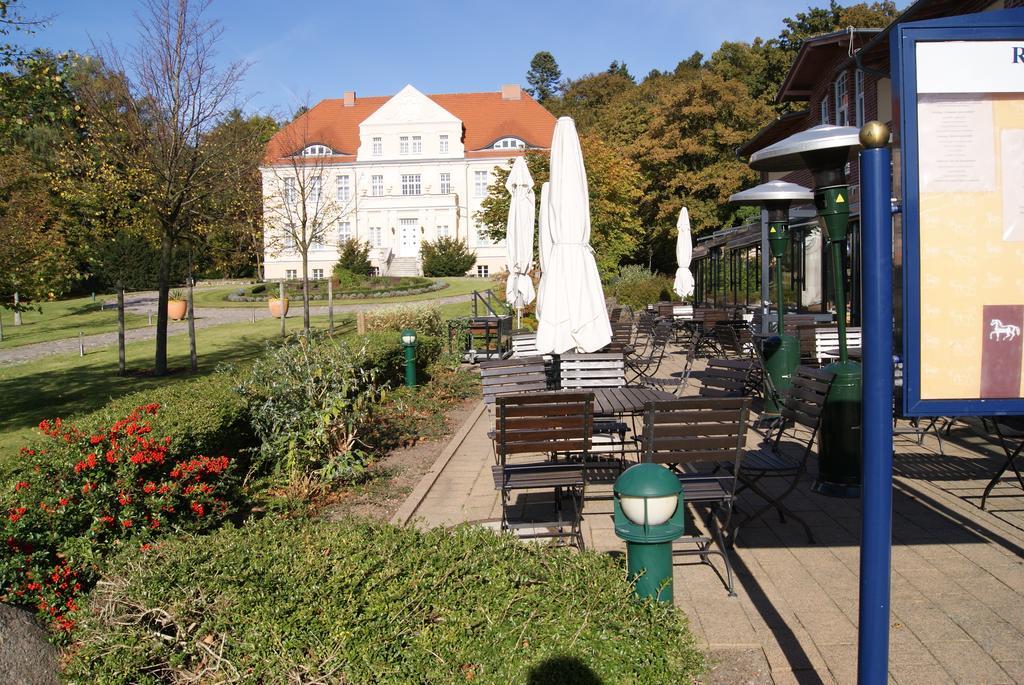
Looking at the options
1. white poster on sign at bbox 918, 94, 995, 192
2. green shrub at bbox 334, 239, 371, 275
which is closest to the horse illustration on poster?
white poster on sign at bbox 918, 94, 995, 192

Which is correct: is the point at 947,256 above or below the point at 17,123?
below

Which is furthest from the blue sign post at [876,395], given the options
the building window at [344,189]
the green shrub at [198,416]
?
the building window at [344,189]

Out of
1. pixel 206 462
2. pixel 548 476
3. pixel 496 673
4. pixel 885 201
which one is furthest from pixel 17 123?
pixel 885 201

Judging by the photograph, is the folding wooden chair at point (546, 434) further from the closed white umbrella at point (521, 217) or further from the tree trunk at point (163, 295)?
the tree trunk at point (163, 295)

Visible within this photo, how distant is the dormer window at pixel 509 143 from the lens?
200 ft

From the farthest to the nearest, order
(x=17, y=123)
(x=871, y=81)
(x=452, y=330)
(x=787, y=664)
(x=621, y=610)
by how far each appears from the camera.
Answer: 1. (x=871, y=81)
2. (x=452, y=330)
3. (x=17, y=123)
4. (x=787, y=664)
5. (x=621, y=610)

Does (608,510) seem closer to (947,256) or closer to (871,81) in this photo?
(947,256)

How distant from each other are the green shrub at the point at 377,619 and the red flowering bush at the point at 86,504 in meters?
0.53

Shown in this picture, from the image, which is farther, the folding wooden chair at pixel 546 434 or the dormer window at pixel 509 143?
the dormer window at pixel 509 143

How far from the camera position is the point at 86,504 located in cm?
437

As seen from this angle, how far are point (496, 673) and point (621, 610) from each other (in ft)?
1.87

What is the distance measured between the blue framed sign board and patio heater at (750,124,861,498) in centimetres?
290

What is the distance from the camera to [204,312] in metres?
35.8

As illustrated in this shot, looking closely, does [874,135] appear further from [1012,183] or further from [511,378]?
[511,378]
